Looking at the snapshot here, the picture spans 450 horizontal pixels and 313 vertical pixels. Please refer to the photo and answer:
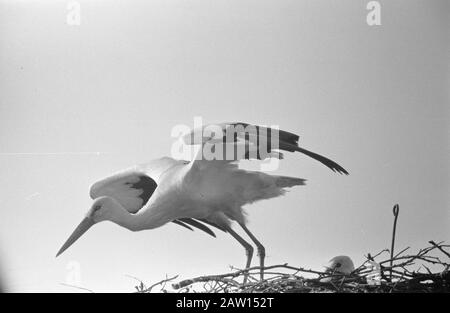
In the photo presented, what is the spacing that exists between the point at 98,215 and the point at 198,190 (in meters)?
0.36

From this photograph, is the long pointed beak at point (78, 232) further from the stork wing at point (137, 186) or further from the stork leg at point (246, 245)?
the stork leg at point (246, 245)

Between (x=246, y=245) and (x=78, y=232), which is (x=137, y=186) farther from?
(x=246, y=245)

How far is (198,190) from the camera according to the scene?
2262mm

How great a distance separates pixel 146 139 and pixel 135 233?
1.09 feet

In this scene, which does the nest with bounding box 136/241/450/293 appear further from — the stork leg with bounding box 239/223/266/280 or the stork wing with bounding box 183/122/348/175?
the stork wing with bounding box 183/122/348/175

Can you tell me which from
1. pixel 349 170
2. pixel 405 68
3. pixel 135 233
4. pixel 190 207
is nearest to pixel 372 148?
pixel 349 170

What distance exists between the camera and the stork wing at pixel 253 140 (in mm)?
2215

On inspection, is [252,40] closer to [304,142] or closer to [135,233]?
[304,142]

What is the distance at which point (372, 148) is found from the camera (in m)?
2.26

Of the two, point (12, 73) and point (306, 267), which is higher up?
point (12, 73)

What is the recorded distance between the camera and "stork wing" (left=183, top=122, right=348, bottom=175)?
221cm

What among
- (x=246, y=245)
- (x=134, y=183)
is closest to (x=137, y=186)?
(x=134, y=183)

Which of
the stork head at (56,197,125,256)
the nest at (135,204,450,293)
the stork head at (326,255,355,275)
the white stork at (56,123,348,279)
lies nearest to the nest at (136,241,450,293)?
the nest at (135,204,450,293)

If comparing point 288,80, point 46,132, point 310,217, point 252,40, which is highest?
point 252,40
